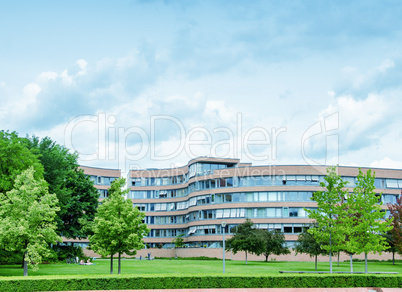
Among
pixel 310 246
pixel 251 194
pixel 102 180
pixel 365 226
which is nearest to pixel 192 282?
pixel 365 226

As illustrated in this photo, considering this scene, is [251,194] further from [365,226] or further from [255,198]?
[365,226]

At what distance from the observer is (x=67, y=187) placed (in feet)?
198

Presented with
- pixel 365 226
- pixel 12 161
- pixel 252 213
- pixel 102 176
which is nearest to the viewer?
pixel 365 226

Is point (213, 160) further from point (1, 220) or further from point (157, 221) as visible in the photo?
point (1, 220)

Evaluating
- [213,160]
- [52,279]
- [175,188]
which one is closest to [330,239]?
[52,279]

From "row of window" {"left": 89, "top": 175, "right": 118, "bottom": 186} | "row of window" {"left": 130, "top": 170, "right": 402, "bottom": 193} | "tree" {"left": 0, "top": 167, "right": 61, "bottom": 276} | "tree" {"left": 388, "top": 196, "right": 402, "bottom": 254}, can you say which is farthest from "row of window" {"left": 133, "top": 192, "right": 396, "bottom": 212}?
"tree" {"left": 0, "top": 167, "right": 61, "bottom": 276}

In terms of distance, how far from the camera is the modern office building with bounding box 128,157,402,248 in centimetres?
7725

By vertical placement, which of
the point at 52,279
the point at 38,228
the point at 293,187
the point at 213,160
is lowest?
the point at 52,279

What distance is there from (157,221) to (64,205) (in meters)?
49.6

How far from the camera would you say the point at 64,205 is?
181 ft

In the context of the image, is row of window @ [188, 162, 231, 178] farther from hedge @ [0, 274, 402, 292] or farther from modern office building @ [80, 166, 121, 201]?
hedge @ [0, 274, 402, 292]

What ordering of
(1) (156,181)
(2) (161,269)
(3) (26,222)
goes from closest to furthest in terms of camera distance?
(3) (26,222), (2) (161,269), (1) (156,181)

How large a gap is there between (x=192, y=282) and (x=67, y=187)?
118ft

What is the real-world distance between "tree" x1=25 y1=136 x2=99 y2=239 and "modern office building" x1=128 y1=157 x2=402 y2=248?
23.0 meters
